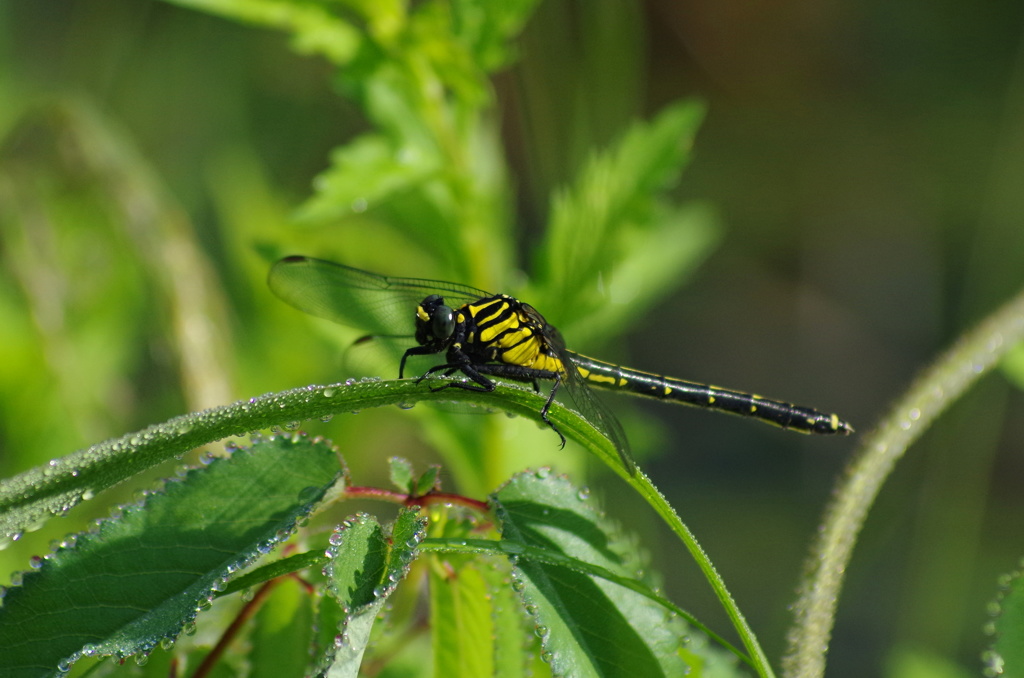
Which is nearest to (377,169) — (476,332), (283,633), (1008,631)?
(476,332)

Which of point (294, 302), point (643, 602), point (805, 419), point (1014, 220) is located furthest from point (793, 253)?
point (643, 602)

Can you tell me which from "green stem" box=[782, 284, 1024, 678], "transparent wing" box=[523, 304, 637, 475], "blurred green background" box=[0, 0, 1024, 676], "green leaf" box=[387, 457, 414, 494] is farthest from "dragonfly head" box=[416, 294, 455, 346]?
"green stem" box=[782, 284, 1024, 678]

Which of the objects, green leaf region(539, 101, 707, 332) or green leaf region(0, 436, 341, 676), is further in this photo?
green leaf region(539, 101, 707, 332)

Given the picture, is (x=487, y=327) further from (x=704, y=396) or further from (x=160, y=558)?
(x=160, y=558)

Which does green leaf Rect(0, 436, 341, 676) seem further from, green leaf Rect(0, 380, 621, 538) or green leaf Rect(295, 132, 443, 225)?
green leaf Rect(295, 132, 443, 225)

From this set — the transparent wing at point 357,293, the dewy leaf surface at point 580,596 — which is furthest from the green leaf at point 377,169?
the dewy leaf surface at point 580,596

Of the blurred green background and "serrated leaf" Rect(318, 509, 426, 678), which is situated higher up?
the blurred green background
